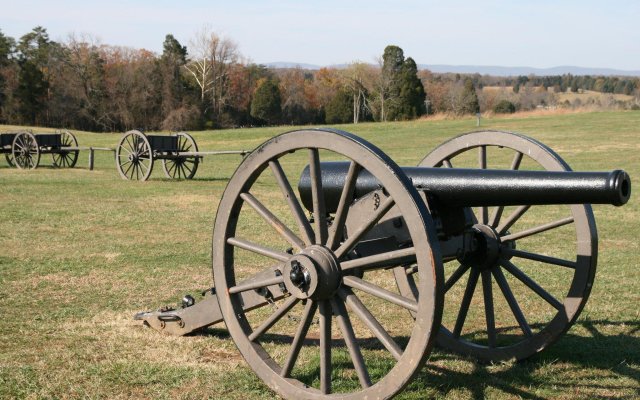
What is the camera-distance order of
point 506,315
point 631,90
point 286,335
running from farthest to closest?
point 631,90 < point 506,315 < point 286,335

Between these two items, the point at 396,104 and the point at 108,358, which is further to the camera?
the point at 396,104

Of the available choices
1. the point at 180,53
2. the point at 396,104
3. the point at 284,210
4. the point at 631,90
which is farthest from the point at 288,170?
the point at 631,90

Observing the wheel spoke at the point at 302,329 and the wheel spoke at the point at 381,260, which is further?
the wheel spoke at the point at 302,329

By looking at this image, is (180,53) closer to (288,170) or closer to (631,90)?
(288,170)

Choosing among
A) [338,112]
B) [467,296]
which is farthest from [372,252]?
[338,112]

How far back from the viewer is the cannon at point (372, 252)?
419 centimetres

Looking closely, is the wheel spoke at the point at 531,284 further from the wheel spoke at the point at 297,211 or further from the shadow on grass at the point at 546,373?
the wheel spoke at the point at 297,211

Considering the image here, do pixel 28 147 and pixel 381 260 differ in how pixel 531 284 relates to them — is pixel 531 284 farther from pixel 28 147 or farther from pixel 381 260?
pixel 28 147

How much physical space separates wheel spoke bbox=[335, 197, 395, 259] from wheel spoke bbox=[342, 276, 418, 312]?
16cm

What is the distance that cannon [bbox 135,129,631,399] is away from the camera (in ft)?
13.8

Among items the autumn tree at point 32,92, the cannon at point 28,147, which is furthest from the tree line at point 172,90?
the cannon at point 28,147

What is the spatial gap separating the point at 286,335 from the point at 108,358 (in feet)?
4.82

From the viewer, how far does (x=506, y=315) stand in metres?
7.41

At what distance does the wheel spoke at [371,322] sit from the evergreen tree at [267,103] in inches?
2294
